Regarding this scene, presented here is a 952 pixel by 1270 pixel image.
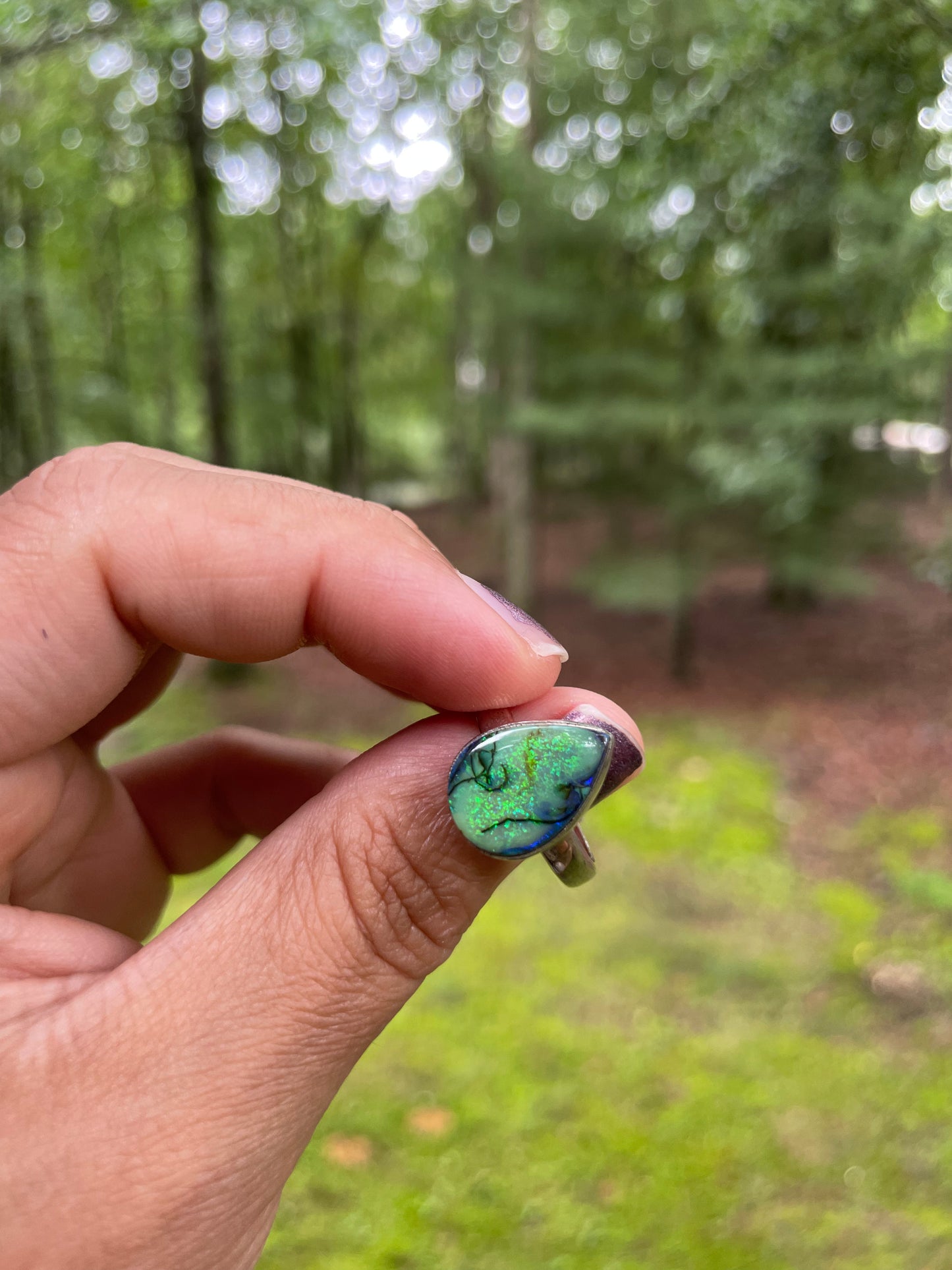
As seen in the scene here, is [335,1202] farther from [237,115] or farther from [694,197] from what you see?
[237,115]

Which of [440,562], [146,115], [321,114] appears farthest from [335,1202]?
[321,114]

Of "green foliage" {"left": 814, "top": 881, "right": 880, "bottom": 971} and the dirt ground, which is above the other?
"green foliage" {"left": 814, "top": 881, "right": 880, "bottom": 971}

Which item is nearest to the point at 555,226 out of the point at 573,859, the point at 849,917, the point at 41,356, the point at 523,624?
the point at 41,356

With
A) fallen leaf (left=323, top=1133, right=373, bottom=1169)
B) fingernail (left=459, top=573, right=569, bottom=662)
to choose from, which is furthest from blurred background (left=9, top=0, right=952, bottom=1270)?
fingernail (left=459, top=573, right=569, bottom=662)

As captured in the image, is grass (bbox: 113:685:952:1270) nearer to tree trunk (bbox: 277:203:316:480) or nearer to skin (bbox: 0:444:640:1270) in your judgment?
skin (bbox: 0:444:640:1270)

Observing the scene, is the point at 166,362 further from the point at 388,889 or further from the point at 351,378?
the point at 388,889
